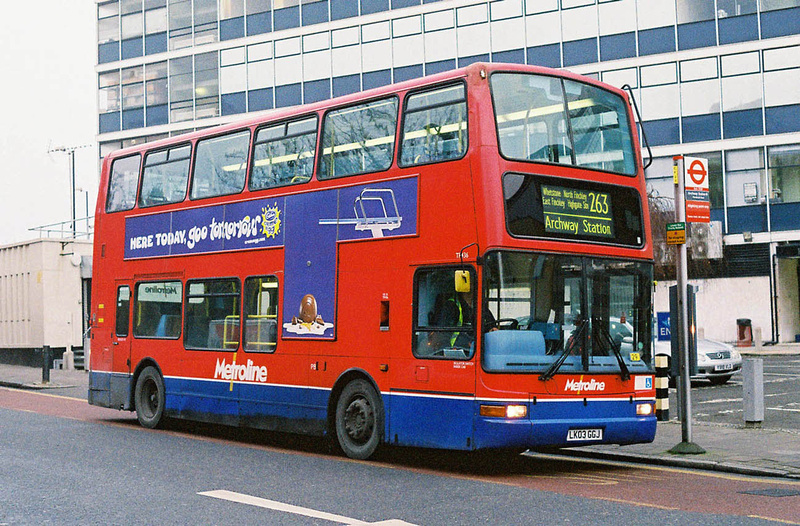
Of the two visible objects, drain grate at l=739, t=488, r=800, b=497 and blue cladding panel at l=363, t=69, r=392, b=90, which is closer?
drain grate at l=739, t=488, r=800, b=497

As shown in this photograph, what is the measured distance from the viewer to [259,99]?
154 ft

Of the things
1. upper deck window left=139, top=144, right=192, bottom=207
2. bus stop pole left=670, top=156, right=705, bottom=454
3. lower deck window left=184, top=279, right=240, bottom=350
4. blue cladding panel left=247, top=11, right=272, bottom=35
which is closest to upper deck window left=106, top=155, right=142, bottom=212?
upper deck window left=139, top=144, right=192, bottom=207

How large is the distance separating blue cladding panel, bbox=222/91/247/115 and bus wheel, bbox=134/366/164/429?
104 ft

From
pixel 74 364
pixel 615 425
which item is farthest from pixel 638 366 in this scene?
pixel 74 364

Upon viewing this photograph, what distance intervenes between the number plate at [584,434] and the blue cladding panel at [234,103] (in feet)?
125

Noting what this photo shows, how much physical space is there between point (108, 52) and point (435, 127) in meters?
44.4

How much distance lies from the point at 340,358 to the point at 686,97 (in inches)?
1205

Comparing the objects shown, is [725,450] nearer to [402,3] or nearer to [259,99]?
[402,3]

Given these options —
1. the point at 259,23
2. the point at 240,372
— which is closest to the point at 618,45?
the point at 259,23

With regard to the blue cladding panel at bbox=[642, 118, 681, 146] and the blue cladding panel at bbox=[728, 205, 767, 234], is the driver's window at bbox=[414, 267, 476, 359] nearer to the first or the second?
the blue cladding panel at bbox=[642, 118, 681, 146]

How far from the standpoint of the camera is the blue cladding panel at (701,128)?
40.0 meters

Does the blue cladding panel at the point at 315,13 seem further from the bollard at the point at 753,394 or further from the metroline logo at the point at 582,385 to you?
the metroline logo at the point at 582,385

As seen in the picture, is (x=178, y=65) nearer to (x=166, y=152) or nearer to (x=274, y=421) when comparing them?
(x=166, y=152)

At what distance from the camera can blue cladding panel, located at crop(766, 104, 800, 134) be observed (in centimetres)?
3881
